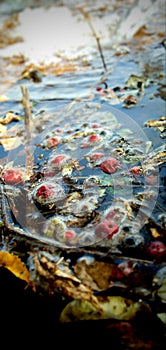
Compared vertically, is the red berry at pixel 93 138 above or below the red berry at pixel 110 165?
above

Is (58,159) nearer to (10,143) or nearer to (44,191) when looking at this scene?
(44,191)

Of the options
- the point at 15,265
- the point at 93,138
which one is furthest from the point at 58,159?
the point at 15,265

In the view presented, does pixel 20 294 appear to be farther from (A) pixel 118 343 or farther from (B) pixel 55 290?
(A) pixel 118 343

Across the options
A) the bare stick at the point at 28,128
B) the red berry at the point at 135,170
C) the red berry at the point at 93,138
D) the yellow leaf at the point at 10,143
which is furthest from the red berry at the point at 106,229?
the yellow leaf at the point at 10,143

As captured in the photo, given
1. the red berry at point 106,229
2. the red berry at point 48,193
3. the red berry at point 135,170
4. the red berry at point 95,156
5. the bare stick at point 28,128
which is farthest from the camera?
the bare stick at point 28,128

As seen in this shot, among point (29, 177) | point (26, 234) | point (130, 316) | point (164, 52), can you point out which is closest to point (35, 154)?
point (29, 177)

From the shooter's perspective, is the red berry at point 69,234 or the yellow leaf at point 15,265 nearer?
the yellow leaf at point 15,265

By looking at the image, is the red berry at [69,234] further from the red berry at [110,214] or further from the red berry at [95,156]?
the red berry at [95,156]

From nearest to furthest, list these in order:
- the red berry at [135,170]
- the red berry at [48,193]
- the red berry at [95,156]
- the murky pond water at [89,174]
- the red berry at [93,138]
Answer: the murky pond water at [89,174] → the red berry at [48,193] → the red berry at [135,170] → the red berry at [95,156] → the red berry at [93,138]
